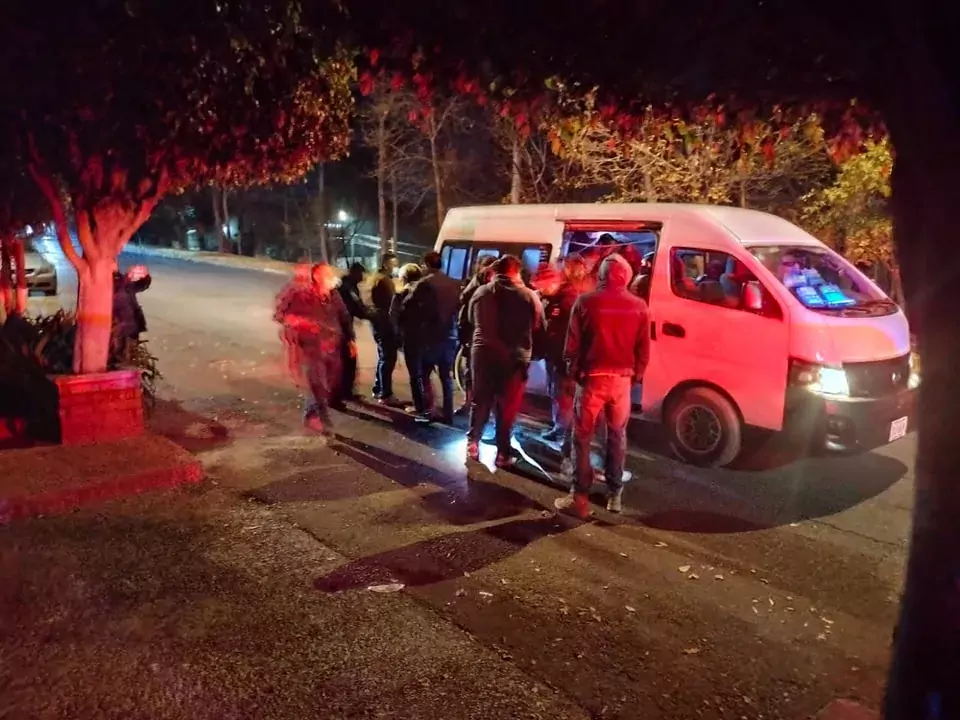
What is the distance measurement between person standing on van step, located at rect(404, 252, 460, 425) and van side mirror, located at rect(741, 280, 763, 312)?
2.80m

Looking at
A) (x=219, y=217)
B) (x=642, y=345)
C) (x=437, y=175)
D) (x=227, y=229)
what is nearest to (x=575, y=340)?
(x=642, y=345)

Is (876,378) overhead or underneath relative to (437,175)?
underneath

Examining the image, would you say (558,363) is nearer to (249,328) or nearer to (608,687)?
(608,687)

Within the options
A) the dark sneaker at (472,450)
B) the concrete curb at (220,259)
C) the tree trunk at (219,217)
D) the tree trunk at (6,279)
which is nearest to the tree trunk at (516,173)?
the concrete curb at (220,259)

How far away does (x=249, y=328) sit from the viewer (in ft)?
49.5

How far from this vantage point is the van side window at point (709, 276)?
Answer: 7121mm

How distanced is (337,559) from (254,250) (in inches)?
1429

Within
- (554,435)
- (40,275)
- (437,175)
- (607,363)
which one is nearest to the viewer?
(607,363)

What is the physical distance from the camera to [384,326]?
30.7 ft

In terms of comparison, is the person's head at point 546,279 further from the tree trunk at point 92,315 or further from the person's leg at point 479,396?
the tree trunk at point 92,315

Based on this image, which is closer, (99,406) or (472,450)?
(99,406)

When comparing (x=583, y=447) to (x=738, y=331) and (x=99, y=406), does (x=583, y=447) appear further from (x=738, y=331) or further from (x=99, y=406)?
(x=99, y=406)

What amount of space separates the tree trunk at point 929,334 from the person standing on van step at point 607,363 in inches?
133

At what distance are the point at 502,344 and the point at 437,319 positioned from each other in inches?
59.7
